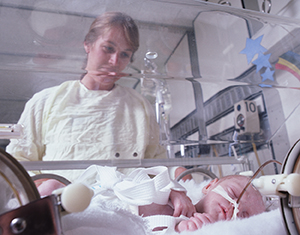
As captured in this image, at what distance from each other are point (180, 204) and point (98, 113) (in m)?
0.30

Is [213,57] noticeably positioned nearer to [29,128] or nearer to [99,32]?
[99,32]

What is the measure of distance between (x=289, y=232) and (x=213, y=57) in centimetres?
60

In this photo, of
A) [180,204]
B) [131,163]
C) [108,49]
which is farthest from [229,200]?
[108,49]

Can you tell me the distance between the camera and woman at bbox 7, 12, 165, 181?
1.93 ft

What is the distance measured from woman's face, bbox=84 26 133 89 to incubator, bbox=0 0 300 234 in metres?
0.02

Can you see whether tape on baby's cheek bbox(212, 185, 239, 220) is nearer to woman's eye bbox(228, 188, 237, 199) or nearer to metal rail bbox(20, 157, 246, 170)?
woman's eye bbox(228, 188, 237, 199)

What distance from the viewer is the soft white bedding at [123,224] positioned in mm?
337

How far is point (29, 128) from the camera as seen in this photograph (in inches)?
21.7

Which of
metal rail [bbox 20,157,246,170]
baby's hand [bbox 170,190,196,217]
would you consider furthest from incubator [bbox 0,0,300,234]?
baby's hand [bbox 170,190,196,217]

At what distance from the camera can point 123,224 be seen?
0.36 metres

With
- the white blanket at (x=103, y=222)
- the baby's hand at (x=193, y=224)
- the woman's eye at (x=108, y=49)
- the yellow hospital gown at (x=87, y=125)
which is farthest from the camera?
the woman's eye at (x=108, y=49)

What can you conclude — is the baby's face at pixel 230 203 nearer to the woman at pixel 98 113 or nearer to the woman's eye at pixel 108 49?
the woman at pixel 98 113

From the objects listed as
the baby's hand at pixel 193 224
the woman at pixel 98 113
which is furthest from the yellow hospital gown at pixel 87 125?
the baby's hand at pixel 193 224

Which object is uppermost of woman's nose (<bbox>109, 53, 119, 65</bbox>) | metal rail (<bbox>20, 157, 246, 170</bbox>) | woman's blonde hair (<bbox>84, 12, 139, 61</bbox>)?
woman's blonde hair (<bbox>84, 12, 139, 61</bbox>)
